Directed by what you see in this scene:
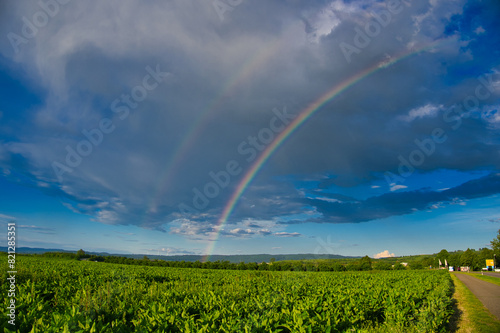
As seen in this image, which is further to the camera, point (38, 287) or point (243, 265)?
point (243, 265)

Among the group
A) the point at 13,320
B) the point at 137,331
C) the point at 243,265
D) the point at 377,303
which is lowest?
the point at 243,265

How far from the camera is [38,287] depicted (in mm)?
11484

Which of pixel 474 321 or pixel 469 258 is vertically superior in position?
pixel 474 321

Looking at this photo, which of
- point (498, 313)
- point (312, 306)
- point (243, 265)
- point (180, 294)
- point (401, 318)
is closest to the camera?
point (312, 306)

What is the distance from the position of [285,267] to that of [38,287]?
71.4 metres

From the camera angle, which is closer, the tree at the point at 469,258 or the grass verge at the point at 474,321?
the grass verge at the point at 474,321

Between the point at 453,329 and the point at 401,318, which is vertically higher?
the point at 401,318

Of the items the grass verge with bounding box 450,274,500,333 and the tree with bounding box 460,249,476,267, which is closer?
the grass verge with bounding box 450,274,500,333

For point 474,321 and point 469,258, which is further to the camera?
point 469,258

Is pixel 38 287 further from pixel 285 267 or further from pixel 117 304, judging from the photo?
pixel 285 267

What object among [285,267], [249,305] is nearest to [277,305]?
[249,305]

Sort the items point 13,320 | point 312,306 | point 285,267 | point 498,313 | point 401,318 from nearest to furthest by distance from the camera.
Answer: point 13,320 → point 312,306 → point 401,318 → point 498,313 → point 285,267

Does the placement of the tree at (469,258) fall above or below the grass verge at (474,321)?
below

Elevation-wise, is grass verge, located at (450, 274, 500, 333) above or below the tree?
above
